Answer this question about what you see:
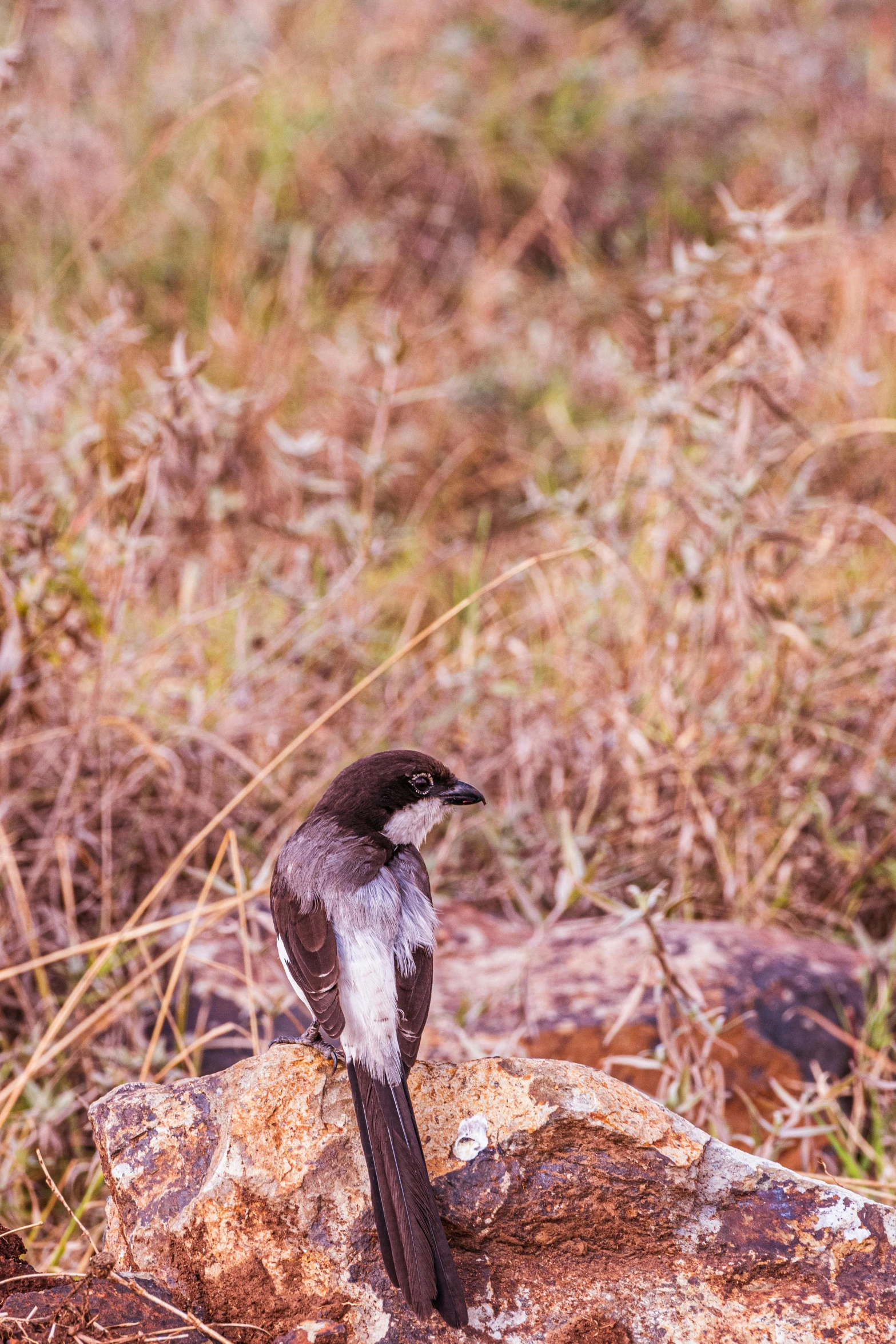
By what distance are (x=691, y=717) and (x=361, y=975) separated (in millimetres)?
2032

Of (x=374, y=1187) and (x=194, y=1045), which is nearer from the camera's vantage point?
(x=374, y=1187)

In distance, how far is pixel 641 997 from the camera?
367 centimetres

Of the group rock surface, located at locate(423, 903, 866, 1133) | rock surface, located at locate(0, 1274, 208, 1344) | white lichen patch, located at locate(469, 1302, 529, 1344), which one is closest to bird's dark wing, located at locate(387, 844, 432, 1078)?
white lichen patch, located at locate(469, 1302, 529, 1344)

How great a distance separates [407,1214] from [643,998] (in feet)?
5.81

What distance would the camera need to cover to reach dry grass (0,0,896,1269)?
395 centimetres

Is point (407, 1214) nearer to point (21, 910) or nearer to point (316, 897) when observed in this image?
point (316, 897)

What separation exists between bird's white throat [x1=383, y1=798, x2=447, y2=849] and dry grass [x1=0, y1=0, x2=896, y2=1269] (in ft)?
1.56

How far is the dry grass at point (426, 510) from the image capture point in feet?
13.0

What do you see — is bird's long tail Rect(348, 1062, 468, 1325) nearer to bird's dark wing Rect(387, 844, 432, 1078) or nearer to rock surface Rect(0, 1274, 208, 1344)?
bird's dark wing Rect(387, 844, 432, 1078)

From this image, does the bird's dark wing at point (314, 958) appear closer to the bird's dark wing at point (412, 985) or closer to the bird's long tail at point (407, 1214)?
the bird's dark wing at point (412, 985)

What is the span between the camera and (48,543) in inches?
162

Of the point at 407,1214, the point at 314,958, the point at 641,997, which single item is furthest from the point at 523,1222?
the point at 641,997

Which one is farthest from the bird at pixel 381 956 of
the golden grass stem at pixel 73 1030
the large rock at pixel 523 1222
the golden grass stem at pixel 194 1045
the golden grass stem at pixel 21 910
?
→ the golden grass stem at pixel 21 910

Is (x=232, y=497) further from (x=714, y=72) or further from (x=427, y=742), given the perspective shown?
(x=714, y=72)
